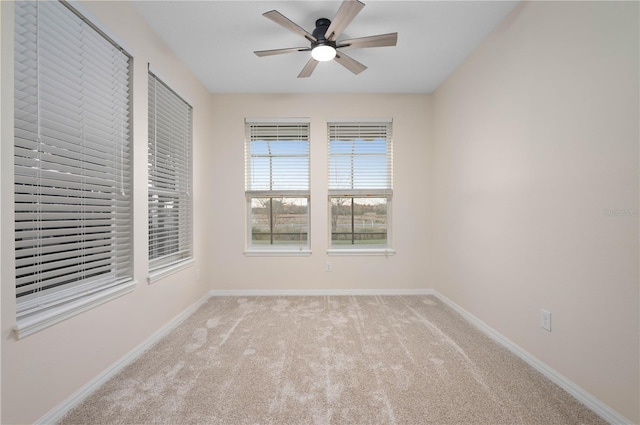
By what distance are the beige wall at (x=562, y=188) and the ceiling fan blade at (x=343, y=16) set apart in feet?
4.30

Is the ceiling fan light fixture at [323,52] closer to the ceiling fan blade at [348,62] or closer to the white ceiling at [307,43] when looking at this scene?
the ceiling fan blade at [348,62]

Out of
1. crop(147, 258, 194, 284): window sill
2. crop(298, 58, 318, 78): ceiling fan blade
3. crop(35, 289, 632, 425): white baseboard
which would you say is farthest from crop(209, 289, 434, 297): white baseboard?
crop(298, 58, 318, 78): ceiling fan blade

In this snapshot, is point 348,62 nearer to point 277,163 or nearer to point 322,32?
point 322,32

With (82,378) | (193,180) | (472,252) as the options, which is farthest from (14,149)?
(472,252)

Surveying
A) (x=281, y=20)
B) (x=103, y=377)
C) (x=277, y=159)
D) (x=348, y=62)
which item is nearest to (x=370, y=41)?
(x=348, y=62)

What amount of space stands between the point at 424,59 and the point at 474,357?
2.83 metres

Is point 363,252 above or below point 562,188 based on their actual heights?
below

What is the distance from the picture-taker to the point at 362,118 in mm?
3566

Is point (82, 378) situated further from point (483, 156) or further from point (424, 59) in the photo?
point (424, 59)

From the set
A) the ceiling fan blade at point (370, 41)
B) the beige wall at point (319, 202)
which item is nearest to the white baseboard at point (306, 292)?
the beige wall at point (319, 202)

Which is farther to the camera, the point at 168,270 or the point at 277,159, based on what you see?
the point at 277,159

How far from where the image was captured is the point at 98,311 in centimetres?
171

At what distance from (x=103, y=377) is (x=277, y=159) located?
9.10 ft

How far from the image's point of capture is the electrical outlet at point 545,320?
178cm
